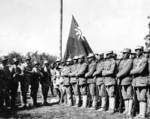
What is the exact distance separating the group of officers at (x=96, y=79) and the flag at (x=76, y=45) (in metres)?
1.94

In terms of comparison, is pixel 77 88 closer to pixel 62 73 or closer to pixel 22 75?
pixel 62 73

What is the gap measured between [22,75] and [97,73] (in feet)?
12.2

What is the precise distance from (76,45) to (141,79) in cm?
743

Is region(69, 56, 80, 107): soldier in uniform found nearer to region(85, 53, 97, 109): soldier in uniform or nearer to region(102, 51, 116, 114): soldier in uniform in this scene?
region(85, 53, 97, 109): soldier in uniform

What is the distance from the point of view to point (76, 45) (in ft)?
47.2

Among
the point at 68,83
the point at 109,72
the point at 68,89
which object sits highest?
the point at 109,72

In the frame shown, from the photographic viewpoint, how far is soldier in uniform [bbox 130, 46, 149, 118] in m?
7.41

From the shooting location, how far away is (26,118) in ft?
25.2

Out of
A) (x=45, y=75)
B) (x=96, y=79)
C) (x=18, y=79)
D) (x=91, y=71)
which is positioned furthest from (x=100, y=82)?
(x=18, y=79)

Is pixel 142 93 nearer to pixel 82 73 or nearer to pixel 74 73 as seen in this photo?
pixel 82 73

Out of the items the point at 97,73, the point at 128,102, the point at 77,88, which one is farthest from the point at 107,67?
the point at 77,88

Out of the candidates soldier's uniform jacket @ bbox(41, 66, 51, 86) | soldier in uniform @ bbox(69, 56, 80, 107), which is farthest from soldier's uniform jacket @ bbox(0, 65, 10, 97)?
soldier in uniform @ bbox(69, 56, 80, 107)

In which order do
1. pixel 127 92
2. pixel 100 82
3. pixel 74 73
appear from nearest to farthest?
pixel 127 92
pixel 100 82
pixel 74 73

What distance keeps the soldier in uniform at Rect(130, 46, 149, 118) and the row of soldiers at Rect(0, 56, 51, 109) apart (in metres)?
5.26
